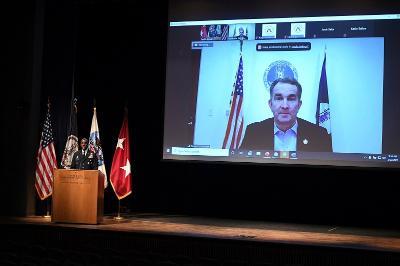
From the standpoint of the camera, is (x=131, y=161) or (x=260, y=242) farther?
(x=131, y=161)

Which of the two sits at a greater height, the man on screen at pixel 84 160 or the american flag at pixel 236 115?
the american flag at pixel 236 115

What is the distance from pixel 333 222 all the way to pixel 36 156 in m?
3.57

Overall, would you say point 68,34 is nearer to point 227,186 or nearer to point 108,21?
point 108,21

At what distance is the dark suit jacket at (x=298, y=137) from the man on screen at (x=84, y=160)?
5.71 ft

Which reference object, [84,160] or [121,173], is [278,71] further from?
[84,160]

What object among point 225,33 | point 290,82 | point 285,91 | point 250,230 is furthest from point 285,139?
point 225,33

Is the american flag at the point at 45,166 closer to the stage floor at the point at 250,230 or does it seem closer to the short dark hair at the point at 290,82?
the stage floor at the point at 250,230

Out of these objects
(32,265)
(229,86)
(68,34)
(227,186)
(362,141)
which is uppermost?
(68,34)

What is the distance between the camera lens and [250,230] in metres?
6.13

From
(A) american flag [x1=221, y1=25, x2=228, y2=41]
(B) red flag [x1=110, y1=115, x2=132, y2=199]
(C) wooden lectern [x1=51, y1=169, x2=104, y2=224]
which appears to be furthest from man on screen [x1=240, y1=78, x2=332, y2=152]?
(C) wooden lectern [x1=51, y1=169, x2=104, y2=224]

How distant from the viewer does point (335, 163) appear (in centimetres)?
659

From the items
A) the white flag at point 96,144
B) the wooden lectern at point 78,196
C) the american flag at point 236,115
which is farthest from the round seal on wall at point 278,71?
the wooden lectern at point 78,196

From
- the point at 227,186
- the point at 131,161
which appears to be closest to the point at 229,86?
the point at 227,186

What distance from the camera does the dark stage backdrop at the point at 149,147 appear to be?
6.86 m
